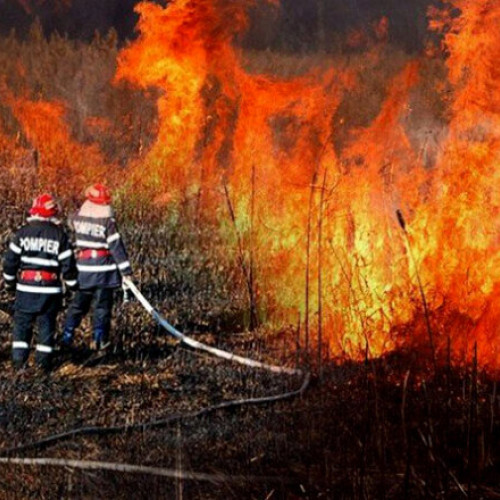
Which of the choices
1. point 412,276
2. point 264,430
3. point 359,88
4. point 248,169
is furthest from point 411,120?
point 264,430

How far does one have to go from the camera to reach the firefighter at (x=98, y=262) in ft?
31.5

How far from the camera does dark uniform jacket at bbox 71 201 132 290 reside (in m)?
9.66

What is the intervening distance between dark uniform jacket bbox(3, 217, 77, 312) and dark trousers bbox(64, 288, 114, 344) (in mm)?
782

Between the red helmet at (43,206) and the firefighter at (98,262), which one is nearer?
the red helmet at (43,206)

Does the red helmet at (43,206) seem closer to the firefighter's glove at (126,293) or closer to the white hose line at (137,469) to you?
the firefighter's glove at (126,293)

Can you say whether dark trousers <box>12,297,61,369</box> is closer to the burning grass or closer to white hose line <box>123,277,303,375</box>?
the burning grass

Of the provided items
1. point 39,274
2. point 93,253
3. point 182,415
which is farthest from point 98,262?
point 182,415

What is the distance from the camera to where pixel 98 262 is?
9711 millimetres

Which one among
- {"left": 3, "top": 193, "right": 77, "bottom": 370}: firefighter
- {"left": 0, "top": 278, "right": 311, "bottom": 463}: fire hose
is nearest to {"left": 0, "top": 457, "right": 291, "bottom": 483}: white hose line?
{"left": 0, "top": 278, "right": 311, "bottom": 463}: fire hose

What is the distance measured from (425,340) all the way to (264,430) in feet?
7.15

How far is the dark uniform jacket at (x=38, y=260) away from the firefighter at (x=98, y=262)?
32.2 inches

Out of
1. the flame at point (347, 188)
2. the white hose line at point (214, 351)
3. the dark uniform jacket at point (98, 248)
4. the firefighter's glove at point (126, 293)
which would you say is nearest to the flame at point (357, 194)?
the flame at point (347, 188)

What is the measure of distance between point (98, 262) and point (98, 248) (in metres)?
0.14

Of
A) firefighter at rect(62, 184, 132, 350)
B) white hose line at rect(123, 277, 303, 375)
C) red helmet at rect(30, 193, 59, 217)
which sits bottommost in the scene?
white hose line at rect(123, 277, 303, 375)
